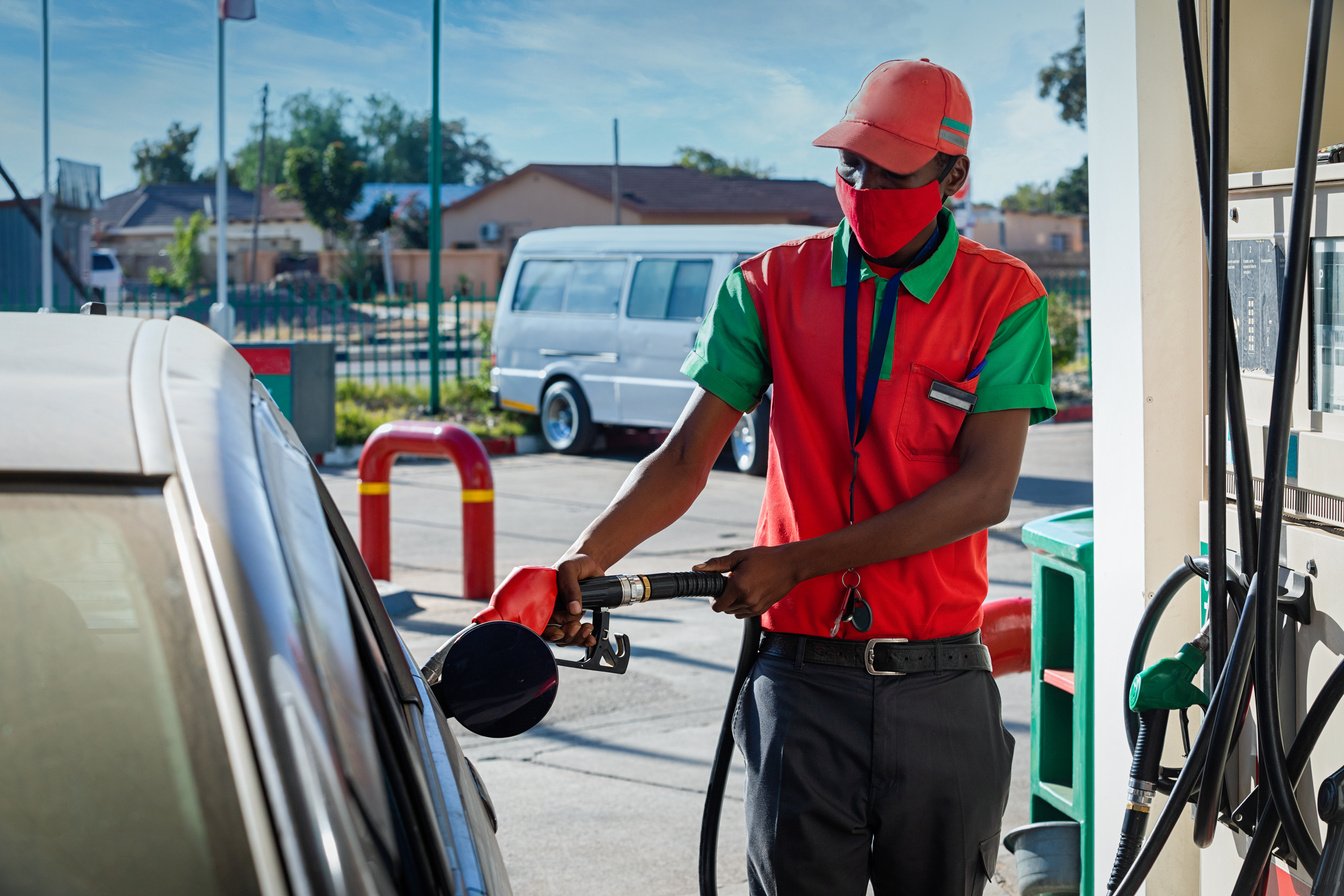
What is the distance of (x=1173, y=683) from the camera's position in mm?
2586

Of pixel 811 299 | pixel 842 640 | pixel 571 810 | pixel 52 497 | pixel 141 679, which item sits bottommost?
pixel 571 810

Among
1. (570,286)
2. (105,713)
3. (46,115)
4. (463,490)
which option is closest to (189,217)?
(46,115)

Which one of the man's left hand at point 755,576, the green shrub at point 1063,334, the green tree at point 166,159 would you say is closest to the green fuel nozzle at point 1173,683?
the man's left hand at point 755,576

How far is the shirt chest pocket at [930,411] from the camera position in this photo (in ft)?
8.54

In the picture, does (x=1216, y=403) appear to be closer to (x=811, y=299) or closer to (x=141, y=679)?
(x=811, y=299)

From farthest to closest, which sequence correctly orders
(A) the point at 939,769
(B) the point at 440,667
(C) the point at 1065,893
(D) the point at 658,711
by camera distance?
(D) the point at 658,711
(C) the point at 1065,893
(A) the point at 939,769
(B) the point at 440,667

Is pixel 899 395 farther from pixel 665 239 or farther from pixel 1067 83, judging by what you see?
pixel 1067 83

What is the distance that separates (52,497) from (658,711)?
5.05 metres

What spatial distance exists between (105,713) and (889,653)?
146cm

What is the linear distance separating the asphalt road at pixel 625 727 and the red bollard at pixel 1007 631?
676 mm

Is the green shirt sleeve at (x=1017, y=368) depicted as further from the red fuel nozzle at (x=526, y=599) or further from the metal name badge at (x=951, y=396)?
the red fuel nozzle at (x=526, y=599)

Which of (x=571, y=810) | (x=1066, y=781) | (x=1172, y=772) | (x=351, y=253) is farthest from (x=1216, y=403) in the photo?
(x=351, y=253)

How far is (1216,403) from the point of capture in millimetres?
2377

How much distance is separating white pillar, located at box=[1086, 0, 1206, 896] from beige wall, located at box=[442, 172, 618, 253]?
2075 inches
